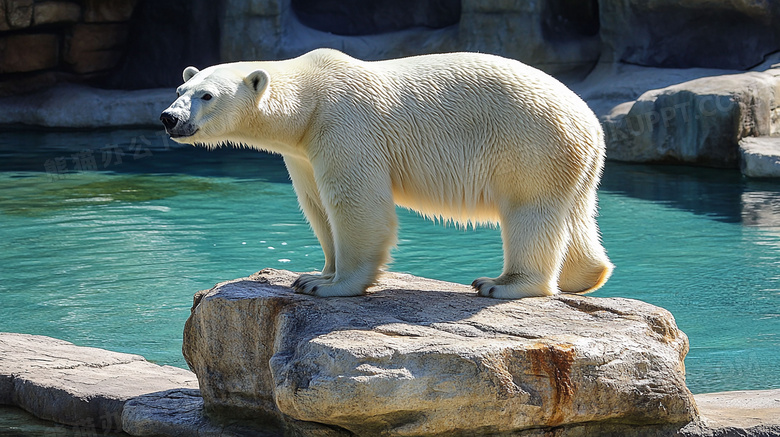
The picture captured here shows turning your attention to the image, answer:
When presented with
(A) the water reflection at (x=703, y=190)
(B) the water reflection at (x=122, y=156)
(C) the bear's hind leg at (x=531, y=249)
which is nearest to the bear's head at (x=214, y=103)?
(C) the bear's hind leg at (x=531, y=249)

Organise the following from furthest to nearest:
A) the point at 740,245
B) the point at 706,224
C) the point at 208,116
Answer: the point at 706,224 → the point at 740,245 → the point at 208,116

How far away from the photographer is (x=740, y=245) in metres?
7.47

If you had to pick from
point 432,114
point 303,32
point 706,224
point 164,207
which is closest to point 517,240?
point 432,114

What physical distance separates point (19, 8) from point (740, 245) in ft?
37.2

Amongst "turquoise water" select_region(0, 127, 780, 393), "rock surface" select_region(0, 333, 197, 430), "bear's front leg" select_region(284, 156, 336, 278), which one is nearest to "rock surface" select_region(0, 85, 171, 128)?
"turquoise water" select_region(0, 127, 780, 393)

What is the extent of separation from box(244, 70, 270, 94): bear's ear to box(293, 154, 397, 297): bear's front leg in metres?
0.38

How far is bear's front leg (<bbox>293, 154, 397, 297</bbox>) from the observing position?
349cm

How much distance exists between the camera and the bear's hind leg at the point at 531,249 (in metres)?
3.56

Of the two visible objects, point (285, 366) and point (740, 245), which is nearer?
point (285, 366)

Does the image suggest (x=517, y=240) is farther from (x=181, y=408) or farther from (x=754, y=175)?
(x=754, y=175)

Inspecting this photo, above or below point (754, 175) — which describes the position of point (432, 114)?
above

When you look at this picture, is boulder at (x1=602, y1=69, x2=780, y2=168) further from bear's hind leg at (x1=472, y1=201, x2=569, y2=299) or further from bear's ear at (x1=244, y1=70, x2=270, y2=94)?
bear's ear at (x1=244, y1=70, x2=270, y2=94)

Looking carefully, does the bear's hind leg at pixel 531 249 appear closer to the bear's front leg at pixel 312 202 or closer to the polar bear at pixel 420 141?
the polar bear at pixel 420 141

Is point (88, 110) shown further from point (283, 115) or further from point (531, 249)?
point (531, 249)
